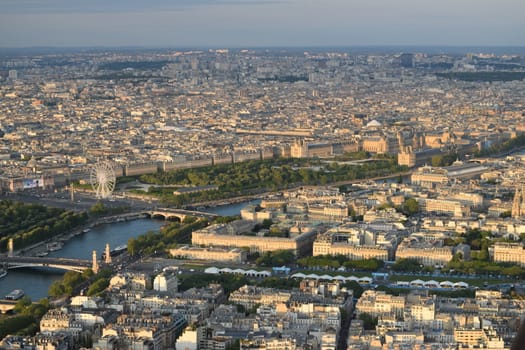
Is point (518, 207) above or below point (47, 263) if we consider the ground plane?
above

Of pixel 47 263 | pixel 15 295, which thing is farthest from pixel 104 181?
pixel 15 295

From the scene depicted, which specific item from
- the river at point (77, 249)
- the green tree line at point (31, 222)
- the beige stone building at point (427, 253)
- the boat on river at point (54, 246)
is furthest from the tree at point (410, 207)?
the boat on river at point (54, 246)

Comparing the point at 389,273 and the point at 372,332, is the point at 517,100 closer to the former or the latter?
the point at 389,273

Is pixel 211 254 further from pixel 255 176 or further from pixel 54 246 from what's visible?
pixel 255 176

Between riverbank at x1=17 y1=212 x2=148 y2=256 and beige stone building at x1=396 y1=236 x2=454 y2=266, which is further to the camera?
riverbank at x1=17 y1=212 x2=148 y2=256

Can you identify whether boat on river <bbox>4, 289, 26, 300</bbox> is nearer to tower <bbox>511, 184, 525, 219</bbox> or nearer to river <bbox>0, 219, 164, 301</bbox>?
river <bbox>0, 219, 164, 301</bbox>

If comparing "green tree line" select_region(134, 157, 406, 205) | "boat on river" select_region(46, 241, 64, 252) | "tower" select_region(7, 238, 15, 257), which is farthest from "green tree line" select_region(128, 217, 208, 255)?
"green tree line" select_region(134, 157, 406, 205)

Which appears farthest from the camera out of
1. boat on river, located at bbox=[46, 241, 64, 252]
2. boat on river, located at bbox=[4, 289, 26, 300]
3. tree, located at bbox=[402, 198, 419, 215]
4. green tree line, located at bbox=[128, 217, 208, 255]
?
tree, located at bbox=[402, 198, 419, 215]

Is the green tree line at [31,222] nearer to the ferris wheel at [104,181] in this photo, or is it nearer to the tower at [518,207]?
the ferris wheel at [104,181]
